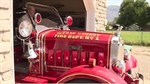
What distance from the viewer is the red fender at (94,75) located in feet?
12.0

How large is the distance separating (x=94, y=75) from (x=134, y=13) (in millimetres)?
79383

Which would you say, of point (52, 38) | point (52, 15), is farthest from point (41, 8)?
point (52, 38)

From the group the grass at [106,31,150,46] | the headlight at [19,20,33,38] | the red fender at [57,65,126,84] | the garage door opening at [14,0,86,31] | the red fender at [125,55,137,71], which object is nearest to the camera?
the red fender at [57,65,126,84]

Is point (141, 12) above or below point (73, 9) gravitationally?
above

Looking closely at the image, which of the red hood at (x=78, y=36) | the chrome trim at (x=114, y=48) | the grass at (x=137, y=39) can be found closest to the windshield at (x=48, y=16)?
the red hood at (x=78, y=36)

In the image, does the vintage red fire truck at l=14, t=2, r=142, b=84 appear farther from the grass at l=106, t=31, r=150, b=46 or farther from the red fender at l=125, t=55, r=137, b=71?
the grass at l=106, t=31, r=150, b=46

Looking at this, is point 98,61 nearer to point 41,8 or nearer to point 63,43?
point 63,43

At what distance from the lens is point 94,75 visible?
3670mm

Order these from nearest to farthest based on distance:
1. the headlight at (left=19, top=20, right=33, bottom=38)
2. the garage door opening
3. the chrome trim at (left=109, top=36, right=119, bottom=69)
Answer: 1. the chrome trim at (left=109, top=36, right=119, bottom=69)
2. the headlight at (left=19, top=20, right=33, bottom=38)
3. the garage door opening

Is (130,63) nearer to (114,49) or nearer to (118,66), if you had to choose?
(118,66)

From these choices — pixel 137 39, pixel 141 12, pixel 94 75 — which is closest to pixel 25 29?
pixel 94 75

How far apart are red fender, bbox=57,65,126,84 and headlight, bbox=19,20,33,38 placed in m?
1.00

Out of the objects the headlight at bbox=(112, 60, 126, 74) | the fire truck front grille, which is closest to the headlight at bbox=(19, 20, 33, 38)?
the fire truck front grille

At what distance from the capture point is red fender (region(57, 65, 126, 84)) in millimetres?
3650
